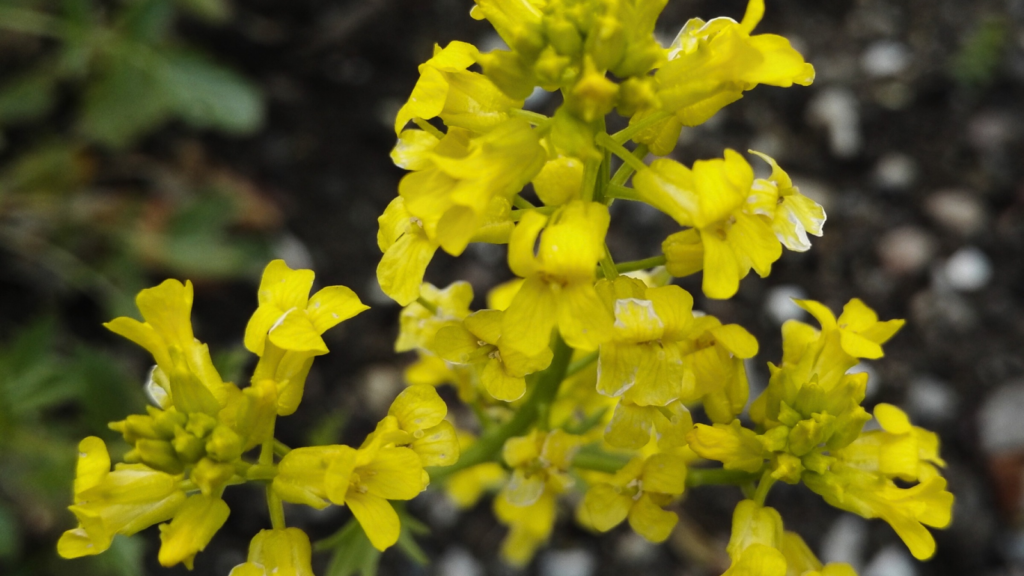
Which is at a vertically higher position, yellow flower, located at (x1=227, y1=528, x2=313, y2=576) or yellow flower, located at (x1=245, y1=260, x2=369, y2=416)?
yellow flower, located at (x1=245, y1=260, x2=369, y2=416)

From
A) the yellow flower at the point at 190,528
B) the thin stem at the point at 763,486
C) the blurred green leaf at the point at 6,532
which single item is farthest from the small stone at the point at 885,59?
the blurred green leaf at the point at 6,532

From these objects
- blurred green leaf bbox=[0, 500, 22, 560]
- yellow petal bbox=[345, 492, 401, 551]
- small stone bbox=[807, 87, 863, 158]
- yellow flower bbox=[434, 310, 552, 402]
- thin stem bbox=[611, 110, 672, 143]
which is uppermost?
thin stem bbox=[611, 110, 672, 143]

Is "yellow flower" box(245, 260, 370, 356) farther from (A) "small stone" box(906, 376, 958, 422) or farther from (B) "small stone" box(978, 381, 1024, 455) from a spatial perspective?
(B) "small stone" box(978, 381, 1024, 455)

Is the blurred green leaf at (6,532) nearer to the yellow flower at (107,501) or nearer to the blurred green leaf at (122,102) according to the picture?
the yellow flower at (107,501)

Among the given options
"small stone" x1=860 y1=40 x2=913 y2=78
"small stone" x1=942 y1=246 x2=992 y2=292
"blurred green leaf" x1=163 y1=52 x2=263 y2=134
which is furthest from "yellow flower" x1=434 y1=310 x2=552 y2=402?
"small stone" x1=860 y1=40 x2=913 y2=78

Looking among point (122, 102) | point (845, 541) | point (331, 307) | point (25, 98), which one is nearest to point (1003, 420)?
point (845, 541)

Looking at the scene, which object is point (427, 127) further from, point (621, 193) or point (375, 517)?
point (375, 517)
